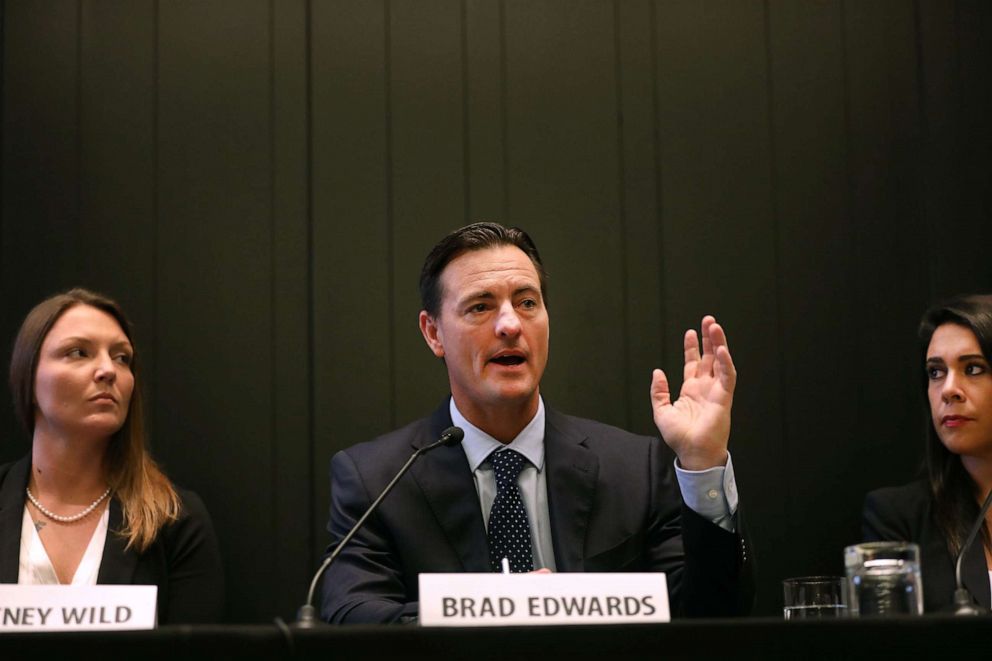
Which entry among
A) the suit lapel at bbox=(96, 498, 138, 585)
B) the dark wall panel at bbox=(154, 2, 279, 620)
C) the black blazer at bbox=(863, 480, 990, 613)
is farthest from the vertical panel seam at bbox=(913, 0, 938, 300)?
the suit lapel at bbox=(96, 498, 138, 585)

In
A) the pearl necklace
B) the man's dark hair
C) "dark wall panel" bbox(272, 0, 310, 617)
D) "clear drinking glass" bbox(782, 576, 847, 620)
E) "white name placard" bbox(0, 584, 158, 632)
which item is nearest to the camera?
"white name placard" bbox(0, 584, 158, 632)

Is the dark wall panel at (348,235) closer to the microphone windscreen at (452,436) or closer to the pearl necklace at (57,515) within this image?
the pearl necklace at (57,515)

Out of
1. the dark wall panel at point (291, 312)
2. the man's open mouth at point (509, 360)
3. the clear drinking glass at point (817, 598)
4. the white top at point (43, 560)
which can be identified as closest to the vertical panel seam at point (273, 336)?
the dark wall panel at point (291, 312)

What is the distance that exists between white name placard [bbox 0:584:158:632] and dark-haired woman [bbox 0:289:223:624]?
105 cm

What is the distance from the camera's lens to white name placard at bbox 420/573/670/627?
159 centimetres

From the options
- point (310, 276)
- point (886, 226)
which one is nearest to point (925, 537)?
point (886, 226)

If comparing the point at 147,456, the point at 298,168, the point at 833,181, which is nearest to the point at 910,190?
the point at 833,181

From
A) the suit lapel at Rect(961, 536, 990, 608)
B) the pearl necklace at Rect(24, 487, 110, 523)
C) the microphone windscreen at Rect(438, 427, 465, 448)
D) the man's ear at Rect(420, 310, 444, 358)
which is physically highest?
the man's ear at Rect(420, 310, 444, 358)

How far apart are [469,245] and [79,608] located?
120 centimetres

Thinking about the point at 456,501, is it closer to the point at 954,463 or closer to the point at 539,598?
the point at 539,598

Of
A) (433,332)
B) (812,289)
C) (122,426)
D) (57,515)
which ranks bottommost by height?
(57,515)

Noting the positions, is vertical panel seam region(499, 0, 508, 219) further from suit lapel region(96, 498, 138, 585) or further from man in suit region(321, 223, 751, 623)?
suit lapel region(96, 498, 138, 585)

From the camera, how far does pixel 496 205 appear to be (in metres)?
3.16

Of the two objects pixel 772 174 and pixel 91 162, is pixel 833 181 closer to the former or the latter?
pixel 772 174
